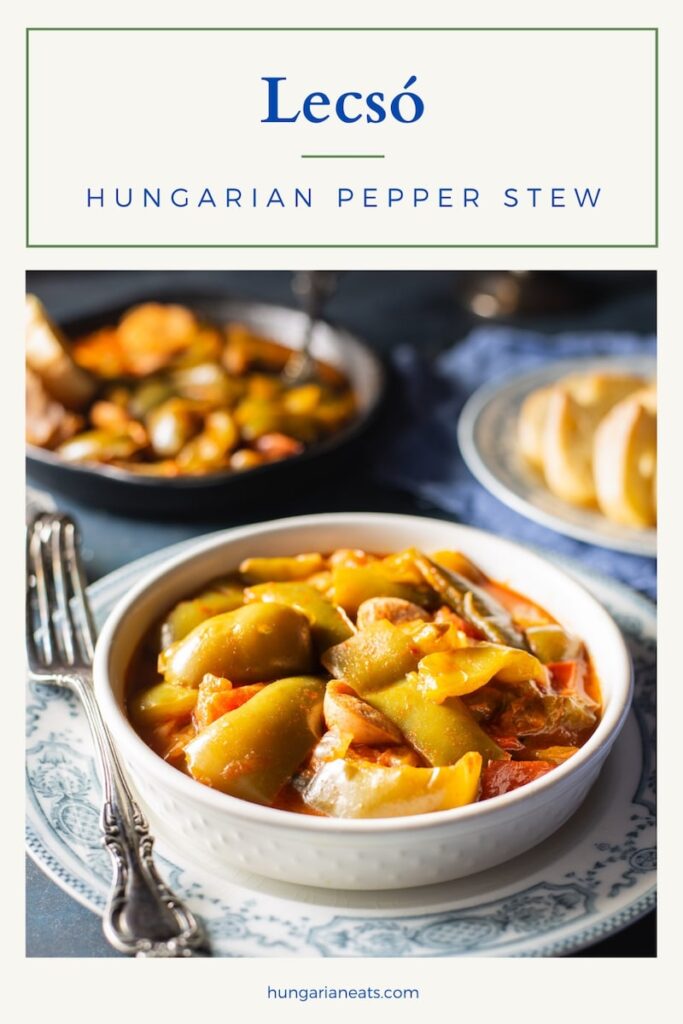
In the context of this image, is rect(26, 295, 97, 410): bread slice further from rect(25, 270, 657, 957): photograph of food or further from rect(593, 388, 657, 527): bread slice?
rect(593, 388, 657, 527): bread slice

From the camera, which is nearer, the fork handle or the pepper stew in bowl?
the fork handle

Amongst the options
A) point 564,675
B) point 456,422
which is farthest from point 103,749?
point 456,422

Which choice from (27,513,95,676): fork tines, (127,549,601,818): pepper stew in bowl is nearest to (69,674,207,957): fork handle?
(127,549,601,818): pepper stew in bowl
